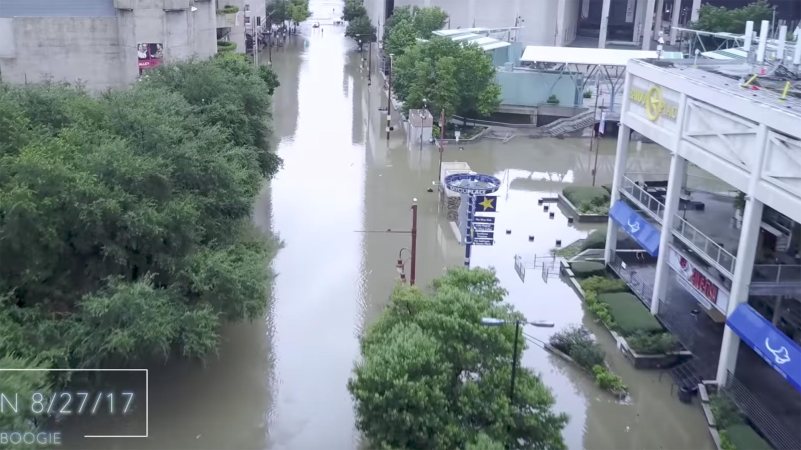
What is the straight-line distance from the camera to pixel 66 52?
37.8 meters

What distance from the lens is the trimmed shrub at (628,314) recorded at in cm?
2205

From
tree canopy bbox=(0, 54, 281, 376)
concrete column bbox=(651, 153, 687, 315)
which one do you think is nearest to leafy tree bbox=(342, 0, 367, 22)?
tree canopy bbox=(0, 54, 281, 376)

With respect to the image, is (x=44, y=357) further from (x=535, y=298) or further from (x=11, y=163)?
(x=535, y=298)

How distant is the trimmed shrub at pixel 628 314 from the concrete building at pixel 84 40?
76.4 feet

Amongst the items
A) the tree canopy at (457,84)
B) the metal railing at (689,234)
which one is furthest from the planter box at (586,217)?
the tree canopy at (457,84)

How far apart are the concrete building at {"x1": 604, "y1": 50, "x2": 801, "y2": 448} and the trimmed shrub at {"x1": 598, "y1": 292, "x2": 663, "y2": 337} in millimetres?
573

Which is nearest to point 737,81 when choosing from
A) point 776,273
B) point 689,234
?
point 689,234

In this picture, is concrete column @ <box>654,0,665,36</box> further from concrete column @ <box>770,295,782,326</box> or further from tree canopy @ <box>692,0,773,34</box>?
concrete column @ <box>770,295,782,326</box>

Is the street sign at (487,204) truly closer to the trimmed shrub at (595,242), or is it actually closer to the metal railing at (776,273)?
the trimmed shrub at (595,242)

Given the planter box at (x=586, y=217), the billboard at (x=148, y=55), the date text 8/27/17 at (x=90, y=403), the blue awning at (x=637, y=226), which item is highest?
the billboard at (x=148, y=55)

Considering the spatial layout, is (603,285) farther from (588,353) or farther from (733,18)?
(733,18)

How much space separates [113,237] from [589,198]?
2319cm

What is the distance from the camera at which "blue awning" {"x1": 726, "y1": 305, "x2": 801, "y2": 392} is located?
642 inches

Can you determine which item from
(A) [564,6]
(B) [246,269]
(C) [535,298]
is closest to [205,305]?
(B) [246,269]
